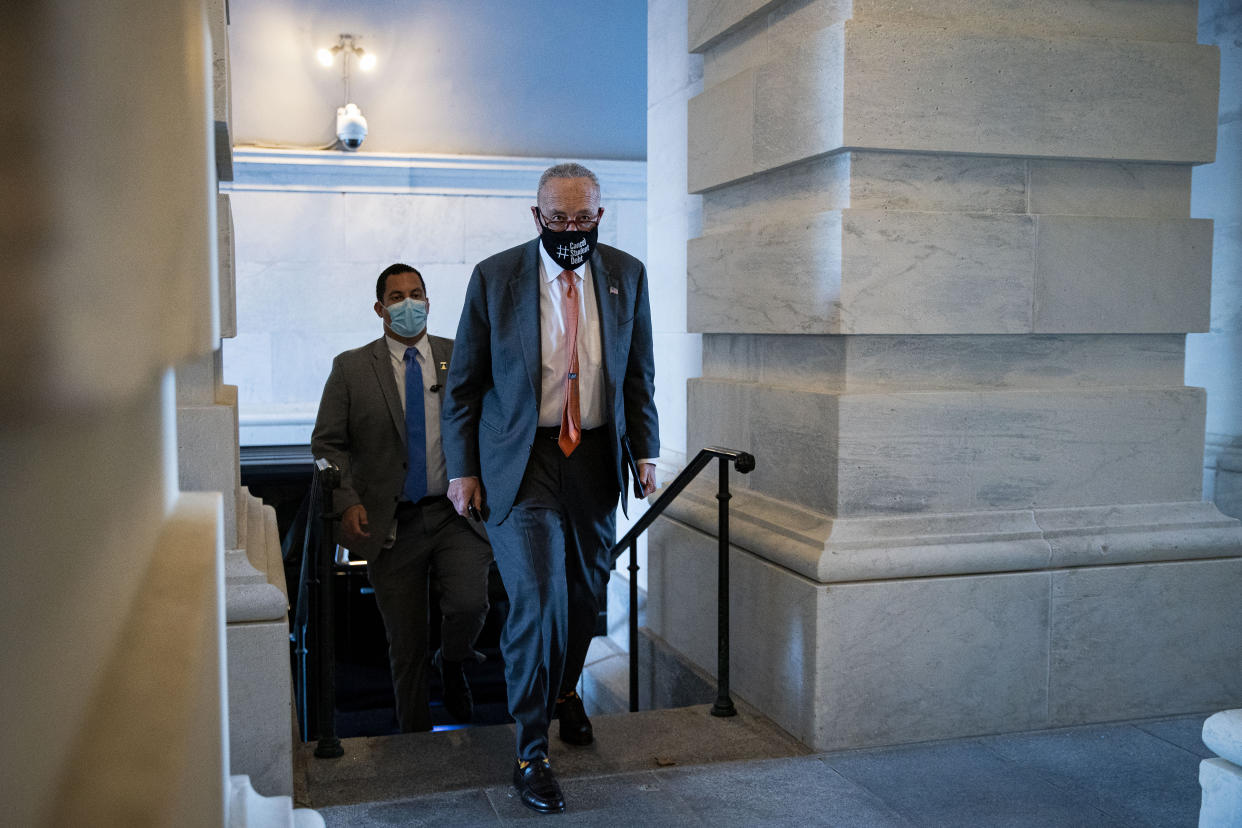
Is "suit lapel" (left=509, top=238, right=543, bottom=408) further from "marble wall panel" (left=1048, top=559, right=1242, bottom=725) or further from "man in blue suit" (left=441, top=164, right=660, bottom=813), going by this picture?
"marble wall panel" (left=1048, top=559, right=1242, bottom=725)

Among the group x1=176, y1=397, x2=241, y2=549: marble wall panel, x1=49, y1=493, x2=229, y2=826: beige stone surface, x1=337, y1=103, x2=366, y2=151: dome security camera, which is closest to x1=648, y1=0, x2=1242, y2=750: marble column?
x1=176, y1=397, x2=241, y2=549: marble wall panel

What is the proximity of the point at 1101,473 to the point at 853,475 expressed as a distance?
3.16 ft

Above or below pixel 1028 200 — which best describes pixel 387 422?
below

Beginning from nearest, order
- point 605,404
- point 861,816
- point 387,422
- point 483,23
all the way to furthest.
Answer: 1. point 861,816
2. point 605,404
3. point 387,422
4. point 483,23

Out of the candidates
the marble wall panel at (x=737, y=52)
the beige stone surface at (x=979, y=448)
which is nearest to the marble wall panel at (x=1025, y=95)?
the marble wall panel at (x=737, y=52)

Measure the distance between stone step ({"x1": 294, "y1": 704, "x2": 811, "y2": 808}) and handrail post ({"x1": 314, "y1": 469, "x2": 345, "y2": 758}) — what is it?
0.19ft

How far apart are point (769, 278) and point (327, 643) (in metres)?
2.02

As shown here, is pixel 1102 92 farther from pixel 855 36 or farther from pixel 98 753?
pixel 98 753

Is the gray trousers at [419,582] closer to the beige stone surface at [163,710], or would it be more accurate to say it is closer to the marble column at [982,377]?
the marble column at [982,377]

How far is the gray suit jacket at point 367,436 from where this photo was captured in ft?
15.7

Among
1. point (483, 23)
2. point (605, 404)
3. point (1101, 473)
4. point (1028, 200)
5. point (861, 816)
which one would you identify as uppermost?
point (483, 23)

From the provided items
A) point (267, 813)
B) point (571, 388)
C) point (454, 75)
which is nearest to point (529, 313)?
point (571, 388)

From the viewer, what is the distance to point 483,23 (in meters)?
9.83

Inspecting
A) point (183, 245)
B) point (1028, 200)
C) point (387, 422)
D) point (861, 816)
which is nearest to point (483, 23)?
point (387, 422)
